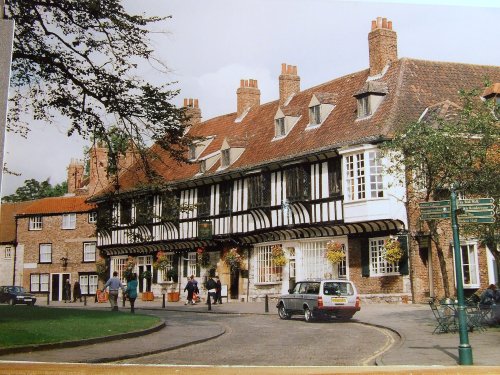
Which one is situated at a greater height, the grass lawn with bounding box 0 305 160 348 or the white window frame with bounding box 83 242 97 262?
the white window frame with bounding box 83 242 97 262

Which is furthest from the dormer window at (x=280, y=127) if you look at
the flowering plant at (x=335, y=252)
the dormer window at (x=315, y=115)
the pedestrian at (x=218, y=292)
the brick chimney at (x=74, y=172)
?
the brick chimney at (x=74, y=172)

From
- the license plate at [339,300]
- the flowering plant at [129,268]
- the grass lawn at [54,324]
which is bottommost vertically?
the grass lawn at [54,324]

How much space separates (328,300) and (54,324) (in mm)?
5536

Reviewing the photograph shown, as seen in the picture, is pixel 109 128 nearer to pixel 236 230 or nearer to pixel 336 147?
pixel 336 147

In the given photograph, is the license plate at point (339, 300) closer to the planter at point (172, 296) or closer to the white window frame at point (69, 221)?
the white window frame at point (69, 221)

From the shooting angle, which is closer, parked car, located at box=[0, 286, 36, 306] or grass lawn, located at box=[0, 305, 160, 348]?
parked car, located at box=[0, 286, 36, 306]

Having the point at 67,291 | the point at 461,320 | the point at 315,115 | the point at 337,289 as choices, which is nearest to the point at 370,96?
the point at 315,115

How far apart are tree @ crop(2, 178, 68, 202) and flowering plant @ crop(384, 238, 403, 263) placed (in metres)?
9.26

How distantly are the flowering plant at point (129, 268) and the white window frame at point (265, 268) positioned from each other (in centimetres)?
564

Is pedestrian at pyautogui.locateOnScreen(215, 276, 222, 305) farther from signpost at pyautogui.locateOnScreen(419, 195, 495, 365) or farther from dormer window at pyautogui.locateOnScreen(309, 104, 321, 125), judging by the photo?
signpost at pyautogui.locateOnScreen(419, 195, 495, 365)

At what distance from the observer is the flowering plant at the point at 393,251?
15773 mm

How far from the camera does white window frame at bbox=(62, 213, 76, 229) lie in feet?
37.3

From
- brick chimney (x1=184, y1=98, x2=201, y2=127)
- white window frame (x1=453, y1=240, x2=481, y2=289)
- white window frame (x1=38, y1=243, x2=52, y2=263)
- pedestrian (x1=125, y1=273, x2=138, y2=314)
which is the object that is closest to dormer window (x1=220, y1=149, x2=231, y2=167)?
pedestrian (x1=125, y1=273, x2=138, y2=314)

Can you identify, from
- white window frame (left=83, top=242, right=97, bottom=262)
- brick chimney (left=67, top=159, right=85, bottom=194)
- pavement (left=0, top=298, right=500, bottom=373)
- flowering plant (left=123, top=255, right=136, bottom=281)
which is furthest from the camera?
flowering plant (left=123, top=255, right=136, bottom=281)
